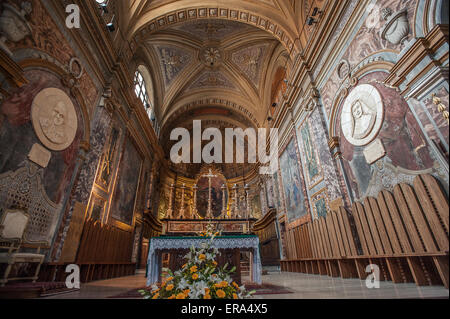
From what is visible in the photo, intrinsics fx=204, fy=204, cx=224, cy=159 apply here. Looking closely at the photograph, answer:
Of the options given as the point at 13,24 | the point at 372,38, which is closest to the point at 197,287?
the point at 13,24

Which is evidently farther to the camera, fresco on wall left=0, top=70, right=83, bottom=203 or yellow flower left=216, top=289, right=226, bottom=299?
fresco on wall left=0, top=70, right=83, bottom=203

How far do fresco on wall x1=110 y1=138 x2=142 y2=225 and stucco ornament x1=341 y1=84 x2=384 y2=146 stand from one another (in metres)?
9.05

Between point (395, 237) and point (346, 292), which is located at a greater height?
point (395, 237)

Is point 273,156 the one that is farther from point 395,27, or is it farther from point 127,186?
point 395,27

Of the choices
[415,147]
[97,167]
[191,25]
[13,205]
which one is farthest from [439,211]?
[191,25]

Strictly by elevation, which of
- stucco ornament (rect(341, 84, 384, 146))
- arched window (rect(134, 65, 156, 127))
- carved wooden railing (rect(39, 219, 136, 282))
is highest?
arched window (rect(134, 65, 156, 127))

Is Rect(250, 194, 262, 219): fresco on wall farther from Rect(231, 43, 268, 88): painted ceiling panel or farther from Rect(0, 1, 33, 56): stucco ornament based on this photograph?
Rect(0, 1, 33, 56): stucco ornament

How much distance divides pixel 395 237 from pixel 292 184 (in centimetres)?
603

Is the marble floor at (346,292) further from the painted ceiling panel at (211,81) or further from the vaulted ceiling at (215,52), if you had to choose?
the painted ceiling panel at (211,81)

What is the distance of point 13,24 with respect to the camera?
4.16m

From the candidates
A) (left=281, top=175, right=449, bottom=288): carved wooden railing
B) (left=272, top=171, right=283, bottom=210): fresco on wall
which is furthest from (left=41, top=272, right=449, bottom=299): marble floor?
(left=272, top=171, right=283, bottom=210): fresco on wall

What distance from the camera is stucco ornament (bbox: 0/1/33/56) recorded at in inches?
156

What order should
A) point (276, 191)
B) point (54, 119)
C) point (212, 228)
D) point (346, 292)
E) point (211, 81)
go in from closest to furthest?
1. point (346, 292)
2. point (54, 119)
3. point (212, 228)
4. point (276, 191)
5. point (211, 81)

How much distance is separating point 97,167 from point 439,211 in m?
9.06
